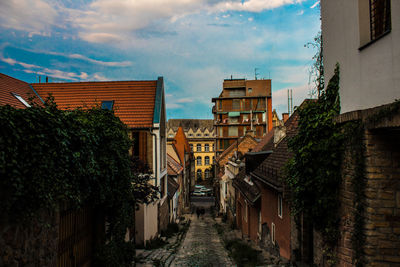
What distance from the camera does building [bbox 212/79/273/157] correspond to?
5041cm

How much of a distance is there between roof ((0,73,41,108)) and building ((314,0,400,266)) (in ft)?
44.3

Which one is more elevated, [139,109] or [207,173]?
[139,109]

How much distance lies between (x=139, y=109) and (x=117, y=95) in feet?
7.47

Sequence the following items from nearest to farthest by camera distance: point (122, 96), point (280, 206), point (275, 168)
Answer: point (280, 206) < point (275, 168) < point (122, 96)

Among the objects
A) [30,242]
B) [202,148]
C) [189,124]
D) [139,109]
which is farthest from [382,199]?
[189,124]

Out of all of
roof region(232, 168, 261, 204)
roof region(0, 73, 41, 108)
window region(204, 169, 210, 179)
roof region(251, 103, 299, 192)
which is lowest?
window region(204, 169, 210, 179)

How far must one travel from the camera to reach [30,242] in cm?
425

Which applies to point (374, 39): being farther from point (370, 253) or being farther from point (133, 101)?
point (133, 101)

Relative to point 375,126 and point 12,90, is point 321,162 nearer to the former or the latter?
point 375,126

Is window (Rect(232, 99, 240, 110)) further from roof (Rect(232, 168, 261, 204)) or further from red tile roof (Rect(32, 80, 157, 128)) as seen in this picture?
red tile roof (Rect(32, 80, 157, 128))

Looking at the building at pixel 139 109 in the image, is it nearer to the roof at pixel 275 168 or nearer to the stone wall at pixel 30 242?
the roof at pixel 275 168

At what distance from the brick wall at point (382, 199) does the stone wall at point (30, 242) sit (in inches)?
192

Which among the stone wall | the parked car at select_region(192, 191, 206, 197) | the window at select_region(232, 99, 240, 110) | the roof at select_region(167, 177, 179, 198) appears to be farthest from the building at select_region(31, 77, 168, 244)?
the parked car at select_region(192, 191, 206, 197)

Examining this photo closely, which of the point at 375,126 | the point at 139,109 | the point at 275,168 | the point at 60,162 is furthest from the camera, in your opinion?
the point at 139,109
